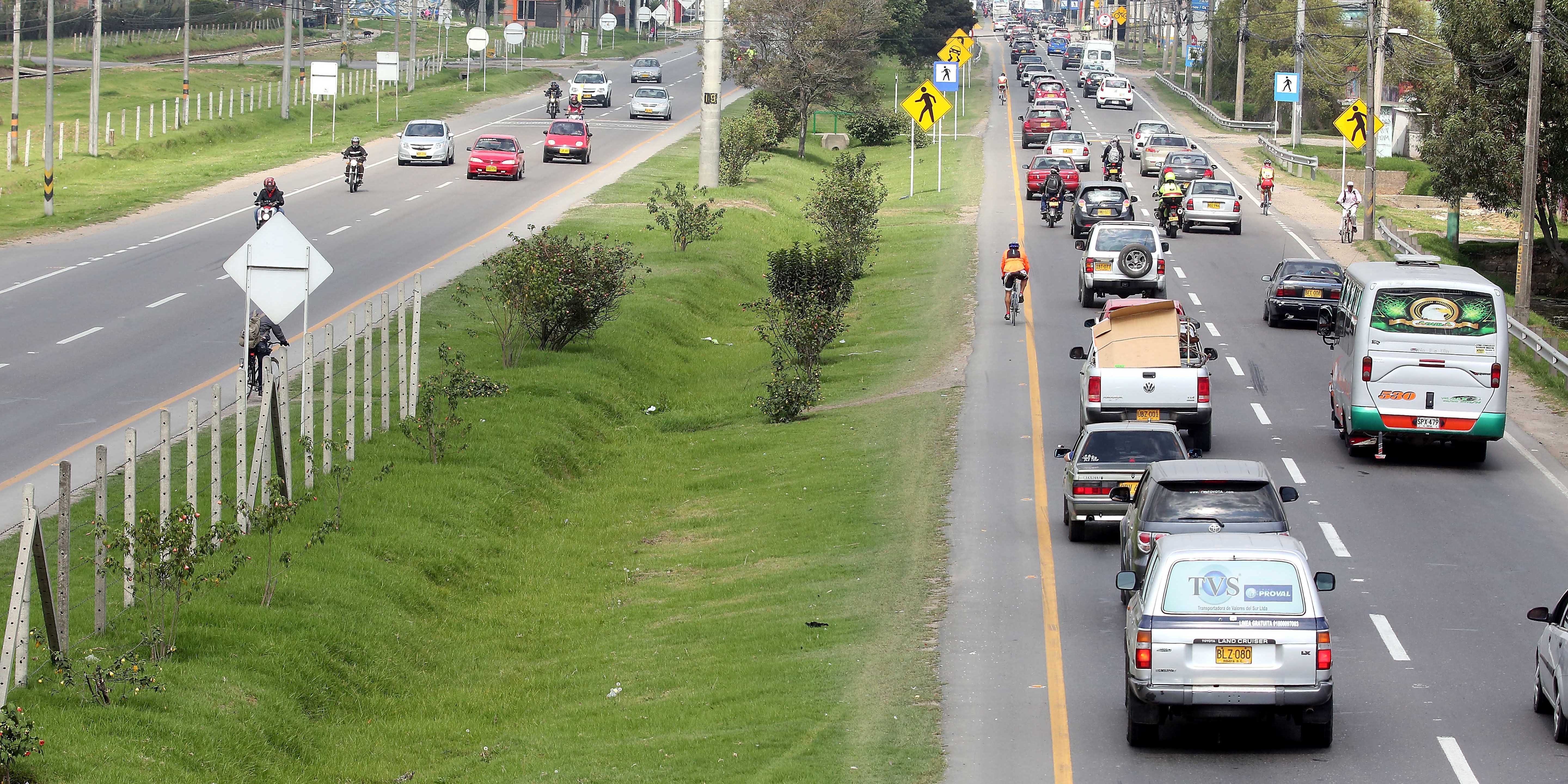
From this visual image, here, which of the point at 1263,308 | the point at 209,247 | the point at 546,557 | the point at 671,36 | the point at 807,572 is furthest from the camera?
the point at 671,36

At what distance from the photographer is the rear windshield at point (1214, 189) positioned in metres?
50.8

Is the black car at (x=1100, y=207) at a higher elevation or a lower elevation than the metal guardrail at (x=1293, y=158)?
lower

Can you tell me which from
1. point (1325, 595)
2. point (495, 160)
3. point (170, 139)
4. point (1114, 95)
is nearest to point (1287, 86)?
point (1114, 95)

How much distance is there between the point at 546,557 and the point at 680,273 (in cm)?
2167

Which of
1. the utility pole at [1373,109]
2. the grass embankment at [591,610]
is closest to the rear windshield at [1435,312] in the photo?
the grass embankment at [591,610]

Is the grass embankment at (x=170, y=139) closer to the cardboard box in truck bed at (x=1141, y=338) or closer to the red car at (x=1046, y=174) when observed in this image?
the red car at (x=1046, y=174)

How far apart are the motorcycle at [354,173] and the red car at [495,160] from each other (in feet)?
15.9

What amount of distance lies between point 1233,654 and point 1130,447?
748cm

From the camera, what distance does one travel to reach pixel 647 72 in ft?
343

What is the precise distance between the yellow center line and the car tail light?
1083mm

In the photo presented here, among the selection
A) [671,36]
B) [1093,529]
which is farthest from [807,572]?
[671,36]

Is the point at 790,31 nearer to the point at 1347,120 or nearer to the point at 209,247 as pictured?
the point at 1347,120

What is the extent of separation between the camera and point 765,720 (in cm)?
1378

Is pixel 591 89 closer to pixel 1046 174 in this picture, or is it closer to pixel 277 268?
pixel 1046 174
